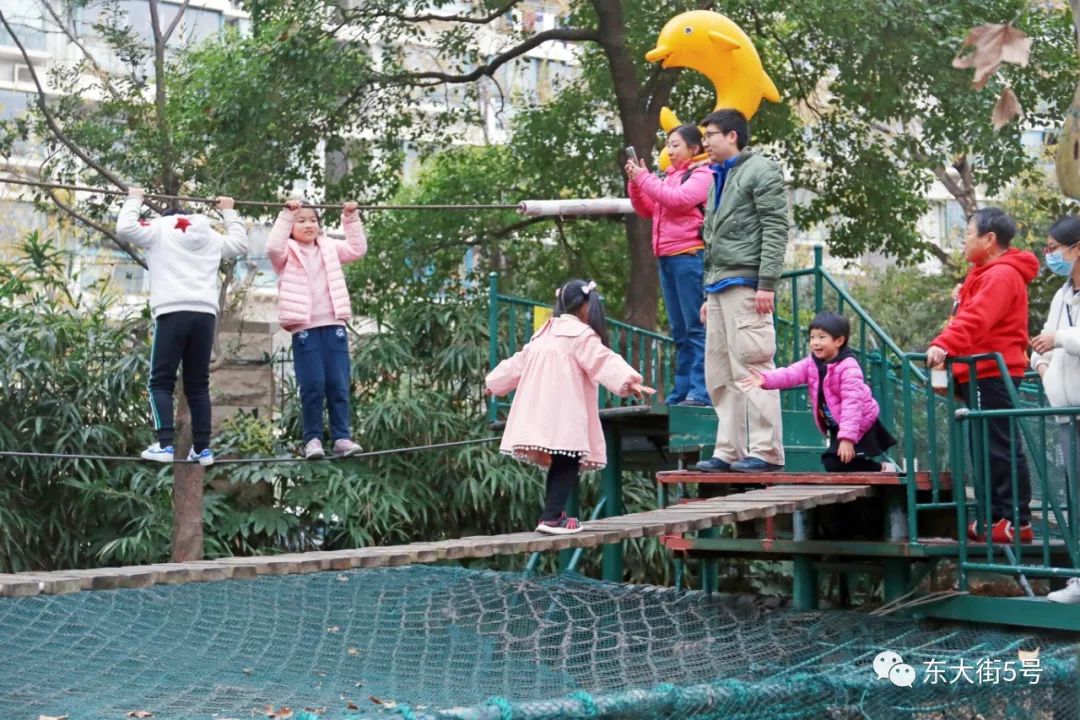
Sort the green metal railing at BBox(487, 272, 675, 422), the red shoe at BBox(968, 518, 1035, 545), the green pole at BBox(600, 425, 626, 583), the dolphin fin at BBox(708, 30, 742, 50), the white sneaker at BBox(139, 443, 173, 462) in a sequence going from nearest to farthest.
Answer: the red shoe at BBox(968, 518, 1035, 545), the white sneaker at BBox(139, 443, 173, 462), the dolphin fin at BBox(708, 30, 742, 50), the green metal railing at BBox(487, 272, 675, 422), the green pole at BBox(600, 425, 626, 583)

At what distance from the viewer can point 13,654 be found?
7.02 metres

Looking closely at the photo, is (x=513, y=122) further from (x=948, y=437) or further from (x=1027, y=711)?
(x=1027, y=711)

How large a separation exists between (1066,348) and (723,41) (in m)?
2.85

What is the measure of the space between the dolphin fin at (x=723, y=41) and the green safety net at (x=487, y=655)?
9.65 feet

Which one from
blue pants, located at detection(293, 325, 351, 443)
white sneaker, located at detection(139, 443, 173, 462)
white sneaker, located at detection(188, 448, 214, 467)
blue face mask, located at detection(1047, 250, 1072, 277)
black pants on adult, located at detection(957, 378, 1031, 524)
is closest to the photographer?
blue face mask, located at detection(1047, 250, 1072, 277)

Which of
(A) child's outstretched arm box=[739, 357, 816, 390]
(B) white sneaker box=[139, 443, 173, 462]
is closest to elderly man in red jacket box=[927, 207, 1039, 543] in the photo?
(A) child's outstretched arm box=[739, 357, 816, 390]

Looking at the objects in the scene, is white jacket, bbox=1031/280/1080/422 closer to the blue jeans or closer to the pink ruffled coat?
the pink ruffled coat

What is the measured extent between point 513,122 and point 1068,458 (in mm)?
7899

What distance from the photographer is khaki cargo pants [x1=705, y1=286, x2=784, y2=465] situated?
6047 mm

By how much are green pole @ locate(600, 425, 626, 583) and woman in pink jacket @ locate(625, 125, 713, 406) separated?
4.53 ft

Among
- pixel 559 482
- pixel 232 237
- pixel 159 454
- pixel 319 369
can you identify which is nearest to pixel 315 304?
pixel 319 369

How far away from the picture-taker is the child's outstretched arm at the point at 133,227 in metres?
6.26

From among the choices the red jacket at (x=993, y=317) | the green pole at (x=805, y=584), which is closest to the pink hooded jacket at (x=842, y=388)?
the red jacket at (x=993, y=317)

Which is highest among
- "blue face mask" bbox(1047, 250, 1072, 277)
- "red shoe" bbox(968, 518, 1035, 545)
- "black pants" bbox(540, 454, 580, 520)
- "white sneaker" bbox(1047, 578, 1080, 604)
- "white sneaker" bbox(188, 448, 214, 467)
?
"blue face mask" bbox(1047, 250, 1072, 277)
